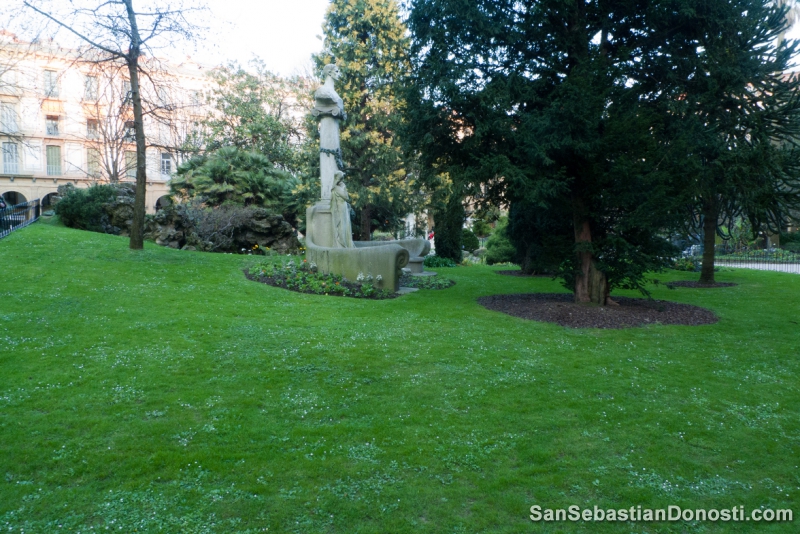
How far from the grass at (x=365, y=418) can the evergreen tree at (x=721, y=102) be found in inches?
116

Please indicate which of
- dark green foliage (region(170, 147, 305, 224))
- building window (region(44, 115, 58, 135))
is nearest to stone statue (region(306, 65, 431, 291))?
dark green foliage (region(170, 147, 305, 224))

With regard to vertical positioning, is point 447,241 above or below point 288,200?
below

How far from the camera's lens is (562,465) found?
4332 mm

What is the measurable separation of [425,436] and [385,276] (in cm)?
792

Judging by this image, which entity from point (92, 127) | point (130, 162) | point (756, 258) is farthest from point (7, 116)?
point (756, 258)

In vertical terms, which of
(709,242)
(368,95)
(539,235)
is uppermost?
(368,95)

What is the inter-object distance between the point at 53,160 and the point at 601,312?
44502mm

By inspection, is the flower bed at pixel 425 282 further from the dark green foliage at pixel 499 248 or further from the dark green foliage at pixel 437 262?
the dark green foliage at pixel 499 248

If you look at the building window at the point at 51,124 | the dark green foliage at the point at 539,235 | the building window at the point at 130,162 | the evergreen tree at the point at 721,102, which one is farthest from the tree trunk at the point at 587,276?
the building window at the point at 51,124

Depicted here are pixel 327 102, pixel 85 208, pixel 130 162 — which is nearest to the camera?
pixel 327 102

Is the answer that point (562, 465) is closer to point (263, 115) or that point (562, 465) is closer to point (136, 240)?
point (136, 240)

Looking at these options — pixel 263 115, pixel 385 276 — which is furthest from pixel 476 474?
pixel 263 115

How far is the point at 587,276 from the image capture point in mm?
11266

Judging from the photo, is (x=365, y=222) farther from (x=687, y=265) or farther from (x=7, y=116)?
(x=7, y=116)
